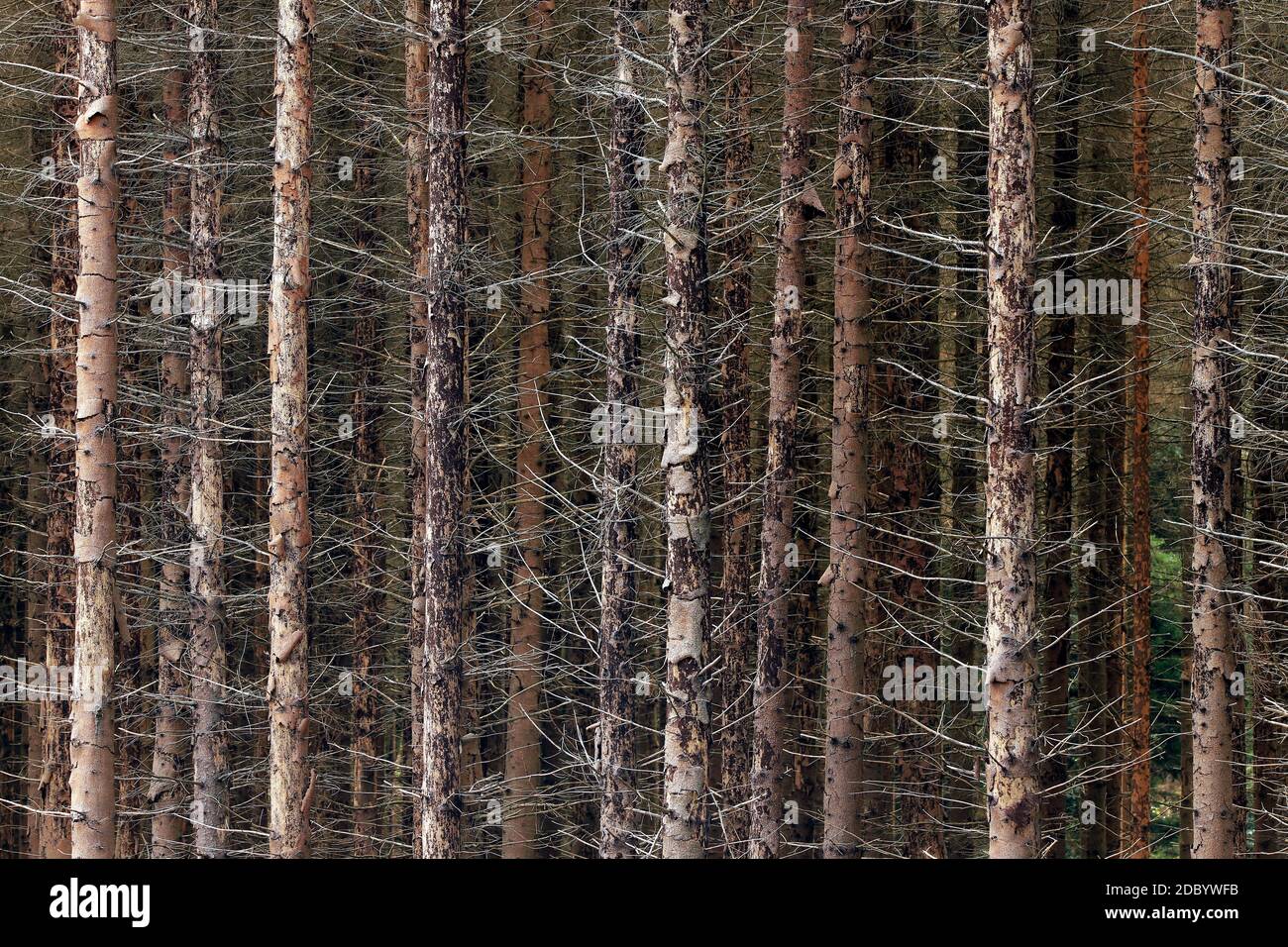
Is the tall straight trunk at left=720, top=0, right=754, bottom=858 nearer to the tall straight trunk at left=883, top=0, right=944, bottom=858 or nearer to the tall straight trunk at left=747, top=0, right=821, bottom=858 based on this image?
the tall straight trunk at left=747, top=0, right=821, bottom=858

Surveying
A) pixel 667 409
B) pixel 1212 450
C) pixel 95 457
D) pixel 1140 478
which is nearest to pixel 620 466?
pixel 667 409

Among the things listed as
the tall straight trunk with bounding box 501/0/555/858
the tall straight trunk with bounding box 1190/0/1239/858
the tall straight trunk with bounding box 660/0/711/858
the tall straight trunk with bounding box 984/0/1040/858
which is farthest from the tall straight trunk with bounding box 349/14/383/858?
the tall straight trunk with bounding box 1190/0/1239/858

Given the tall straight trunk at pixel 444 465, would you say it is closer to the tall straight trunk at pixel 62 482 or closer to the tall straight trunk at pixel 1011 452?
the tall straight trunk at pixel 62 482

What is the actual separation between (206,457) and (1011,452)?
7627 millimetres

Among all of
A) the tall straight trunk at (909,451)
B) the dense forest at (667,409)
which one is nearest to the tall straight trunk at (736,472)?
the dense forest at (667,409)

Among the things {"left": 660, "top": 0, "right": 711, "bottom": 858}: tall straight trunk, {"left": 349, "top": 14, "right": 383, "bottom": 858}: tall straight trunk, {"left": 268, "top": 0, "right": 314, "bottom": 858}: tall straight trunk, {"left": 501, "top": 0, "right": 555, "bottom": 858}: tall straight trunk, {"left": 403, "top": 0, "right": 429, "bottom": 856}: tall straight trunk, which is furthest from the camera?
{"left": 349, "top": 14, "right": 383, "bottom": 858}: tall straight trunk

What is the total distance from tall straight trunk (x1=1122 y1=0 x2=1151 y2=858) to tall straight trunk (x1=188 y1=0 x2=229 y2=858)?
9873mm

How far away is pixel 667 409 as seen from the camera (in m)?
8.17

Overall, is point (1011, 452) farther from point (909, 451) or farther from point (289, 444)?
point (909, 451)

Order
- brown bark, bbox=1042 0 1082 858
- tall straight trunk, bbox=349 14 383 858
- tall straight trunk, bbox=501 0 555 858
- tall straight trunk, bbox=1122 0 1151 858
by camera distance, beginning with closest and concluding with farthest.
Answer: brown bark, bbox=1042 0 1082 858 → tall straight trunk, bbox=1122 0 1151 858 → tall straight trunk, bbox=501 0 555 858 → tall straight trunk, bbox=349 14 383 858

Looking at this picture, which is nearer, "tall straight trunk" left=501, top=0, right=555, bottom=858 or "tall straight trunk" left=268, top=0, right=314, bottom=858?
"tall straight trunk" left=268, top=0, right=314, bottom=858

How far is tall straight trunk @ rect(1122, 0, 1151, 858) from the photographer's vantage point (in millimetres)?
→ 14062

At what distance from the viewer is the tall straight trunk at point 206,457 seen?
38.6 ft
